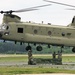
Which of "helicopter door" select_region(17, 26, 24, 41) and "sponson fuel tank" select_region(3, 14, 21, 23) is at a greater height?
"sponson fuel tank" select_region(3, 14, 21, 23)

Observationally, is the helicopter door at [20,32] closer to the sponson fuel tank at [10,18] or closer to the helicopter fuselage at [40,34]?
the helicopter fuselage at [40,34]

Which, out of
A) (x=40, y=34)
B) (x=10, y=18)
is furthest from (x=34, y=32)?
(x=10, y=18)

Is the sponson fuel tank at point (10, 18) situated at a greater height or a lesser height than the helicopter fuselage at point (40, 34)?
greater

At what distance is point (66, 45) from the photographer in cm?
5581

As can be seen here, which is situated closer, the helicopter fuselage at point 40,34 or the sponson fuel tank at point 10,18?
the helicopter fuselage at point 40,34

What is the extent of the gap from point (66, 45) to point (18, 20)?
7.78 metres

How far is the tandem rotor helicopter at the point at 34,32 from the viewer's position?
5278cm

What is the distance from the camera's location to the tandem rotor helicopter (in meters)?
52.8

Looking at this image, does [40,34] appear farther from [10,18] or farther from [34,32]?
[10,18]

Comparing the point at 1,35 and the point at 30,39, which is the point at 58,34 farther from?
the point at 1,35

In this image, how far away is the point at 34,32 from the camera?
5384cm

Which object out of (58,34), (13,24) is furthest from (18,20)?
(58,34)

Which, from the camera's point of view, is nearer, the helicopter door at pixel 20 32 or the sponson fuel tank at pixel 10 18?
the helicopter door at pixel 20 32

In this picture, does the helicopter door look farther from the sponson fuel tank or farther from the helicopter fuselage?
the sponson fuel tank
